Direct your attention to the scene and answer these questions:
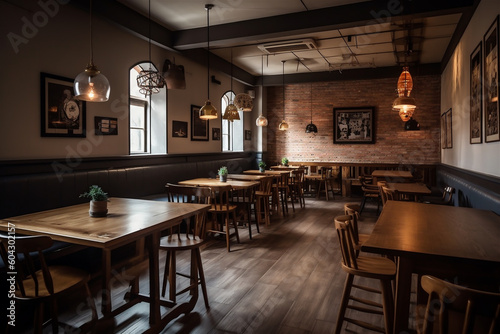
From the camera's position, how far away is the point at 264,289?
3205 mm

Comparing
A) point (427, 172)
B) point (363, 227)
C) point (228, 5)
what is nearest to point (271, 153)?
point (427, 172)

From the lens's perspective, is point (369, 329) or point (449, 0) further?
point (449, 0)

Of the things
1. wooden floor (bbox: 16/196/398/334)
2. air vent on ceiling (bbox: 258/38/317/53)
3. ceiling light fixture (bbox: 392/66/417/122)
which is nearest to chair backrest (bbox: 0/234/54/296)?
wooden floor (bbox: 16/196/398/334)

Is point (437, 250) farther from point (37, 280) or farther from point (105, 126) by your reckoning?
point (105, 126)

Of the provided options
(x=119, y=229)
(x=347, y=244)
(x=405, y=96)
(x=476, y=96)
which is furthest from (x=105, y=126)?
(x=476, y=96)

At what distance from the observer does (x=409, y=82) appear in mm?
5418

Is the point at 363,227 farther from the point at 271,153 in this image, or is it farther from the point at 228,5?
the point at 271,153

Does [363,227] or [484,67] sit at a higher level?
[484,67]

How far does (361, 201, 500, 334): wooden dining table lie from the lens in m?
1.73

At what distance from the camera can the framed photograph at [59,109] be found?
4043mm

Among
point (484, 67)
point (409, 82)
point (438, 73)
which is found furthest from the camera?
point (438, 73)

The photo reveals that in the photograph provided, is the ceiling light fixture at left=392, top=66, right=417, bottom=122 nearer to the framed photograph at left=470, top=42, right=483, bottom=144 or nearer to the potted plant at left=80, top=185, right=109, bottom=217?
the framed photograph at left=470, top=42, right=483, bottom=144

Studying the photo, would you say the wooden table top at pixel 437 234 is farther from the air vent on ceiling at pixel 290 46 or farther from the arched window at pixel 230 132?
the arched window at pixel 230 132

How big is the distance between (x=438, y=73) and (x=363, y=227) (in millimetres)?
4981
